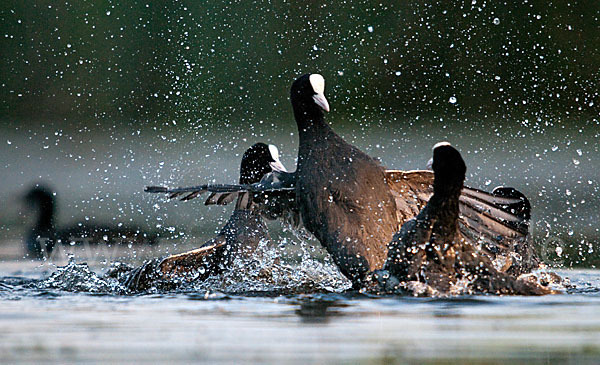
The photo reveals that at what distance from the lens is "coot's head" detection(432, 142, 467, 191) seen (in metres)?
5.52

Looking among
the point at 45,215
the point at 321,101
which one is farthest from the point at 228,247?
the point at 45,215

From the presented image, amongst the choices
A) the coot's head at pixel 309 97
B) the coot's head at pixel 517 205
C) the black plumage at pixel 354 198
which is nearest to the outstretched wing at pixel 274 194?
the black plumage at pixel 354 198

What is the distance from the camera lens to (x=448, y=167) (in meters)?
5.53

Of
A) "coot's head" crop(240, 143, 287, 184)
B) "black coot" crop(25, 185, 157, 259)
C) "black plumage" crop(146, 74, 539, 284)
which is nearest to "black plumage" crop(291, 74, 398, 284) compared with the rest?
"black plumage" crop(146, 74, 539, 284)

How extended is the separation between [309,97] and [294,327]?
2354 mm

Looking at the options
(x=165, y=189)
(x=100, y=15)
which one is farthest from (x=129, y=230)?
(x=100, y=15)

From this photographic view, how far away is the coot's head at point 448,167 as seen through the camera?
217 inches

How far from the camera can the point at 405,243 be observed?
5441 mm

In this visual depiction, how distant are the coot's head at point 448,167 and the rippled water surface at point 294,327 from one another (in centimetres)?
78

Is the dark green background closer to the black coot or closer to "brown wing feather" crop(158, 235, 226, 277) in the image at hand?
the black coot

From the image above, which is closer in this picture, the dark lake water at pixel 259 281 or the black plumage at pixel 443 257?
the dark lake water at pixel 259 281

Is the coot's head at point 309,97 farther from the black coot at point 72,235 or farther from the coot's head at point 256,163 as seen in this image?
the black coot at point 72,235

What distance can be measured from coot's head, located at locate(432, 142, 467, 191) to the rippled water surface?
78 centimetres

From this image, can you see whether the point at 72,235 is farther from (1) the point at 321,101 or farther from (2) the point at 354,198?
(2) the point at 354,198
